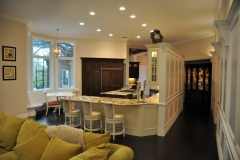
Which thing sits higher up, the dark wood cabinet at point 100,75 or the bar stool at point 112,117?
the dark wood cabinet at point 100,75

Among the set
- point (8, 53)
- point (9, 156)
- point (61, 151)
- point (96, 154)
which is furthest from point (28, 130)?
point (8, 53)

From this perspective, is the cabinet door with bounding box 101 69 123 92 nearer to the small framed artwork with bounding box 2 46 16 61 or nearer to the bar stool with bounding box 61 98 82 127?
the bar stool with bounding box 61 98 82 127

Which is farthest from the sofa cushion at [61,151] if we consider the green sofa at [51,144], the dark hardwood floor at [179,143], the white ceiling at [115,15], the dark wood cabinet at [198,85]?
the dark wood cabinet at [198,85]

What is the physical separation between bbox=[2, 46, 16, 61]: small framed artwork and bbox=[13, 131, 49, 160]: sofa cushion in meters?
4.37

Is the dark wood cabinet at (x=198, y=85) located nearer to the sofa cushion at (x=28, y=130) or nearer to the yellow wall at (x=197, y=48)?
the yellow wall at (x=197, y=48)

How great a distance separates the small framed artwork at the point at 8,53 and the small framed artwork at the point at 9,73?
0.29 meters

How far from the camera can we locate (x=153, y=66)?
17.5 ft

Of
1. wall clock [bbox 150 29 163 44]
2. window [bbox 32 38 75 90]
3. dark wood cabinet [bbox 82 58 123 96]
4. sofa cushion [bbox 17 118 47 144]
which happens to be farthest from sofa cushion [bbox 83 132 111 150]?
dark wood cabinet [bbox 82 58 123 96]

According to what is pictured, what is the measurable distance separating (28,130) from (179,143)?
3.35 m

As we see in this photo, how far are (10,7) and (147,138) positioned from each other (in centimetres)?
Result: 519

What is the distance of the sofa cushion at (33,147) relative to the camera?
2344 mm

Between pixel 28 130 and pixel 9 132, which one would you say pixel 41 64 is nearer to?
pixel 9 132

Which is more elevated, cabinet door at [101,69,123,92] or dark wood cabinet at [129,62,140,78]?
dark wood cabinet at [129,62,140,78]

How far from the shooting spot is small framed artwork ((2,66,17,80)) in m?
5.82
